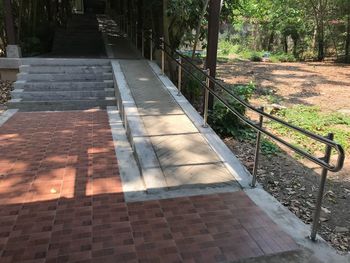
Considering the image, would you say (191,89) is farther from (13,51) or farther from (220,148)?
(13,51)

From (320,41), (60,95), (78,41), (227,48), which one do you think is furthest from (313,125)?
(227,48)

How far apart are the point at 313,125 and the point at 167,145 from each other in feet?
12.5

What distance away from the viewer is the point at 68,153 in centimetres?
439

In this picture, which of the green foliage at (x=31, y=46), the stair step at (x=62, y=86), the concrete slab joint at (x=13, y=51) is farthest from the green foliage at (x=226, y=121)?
the green foliage at (x=31, y=46)

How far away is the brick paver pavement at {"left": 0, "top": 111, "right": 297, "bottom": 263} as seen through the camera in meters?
2.51

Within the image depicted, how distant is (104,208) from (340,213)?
103 inches

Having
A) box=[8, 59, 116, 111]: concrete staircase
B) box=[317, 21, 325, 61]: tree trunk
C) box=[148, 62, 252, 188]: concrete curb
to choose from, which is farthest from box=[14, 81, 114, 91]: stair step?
box=[317, 21, 325, 61]: tree trunk

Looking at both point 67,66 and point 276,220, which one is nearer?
point 276,220

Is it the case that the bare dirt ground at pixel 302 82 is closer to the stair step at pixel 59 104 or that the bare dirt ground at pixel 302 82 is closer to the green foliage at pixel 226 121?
the green foliage at pixel 226 121

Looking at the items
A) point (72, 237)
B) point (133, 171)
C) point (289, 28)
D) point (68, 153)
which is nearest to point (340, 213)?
point (133, 171)

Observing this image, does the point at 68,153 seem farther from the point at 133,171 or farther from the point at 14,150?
the point at 133,171

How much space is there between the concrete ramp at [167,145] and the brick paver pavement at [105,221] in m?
0.30

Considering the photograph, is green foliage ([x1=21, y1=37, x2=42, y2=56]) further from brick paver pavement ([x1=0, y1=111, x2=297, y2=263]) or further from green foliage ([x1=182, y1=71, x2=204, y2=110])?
brick paver pavement ([x1=0, y1=111, x2=297, y2=263])

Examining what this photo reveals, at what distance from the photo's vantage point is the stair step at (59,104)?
6.73 metres
